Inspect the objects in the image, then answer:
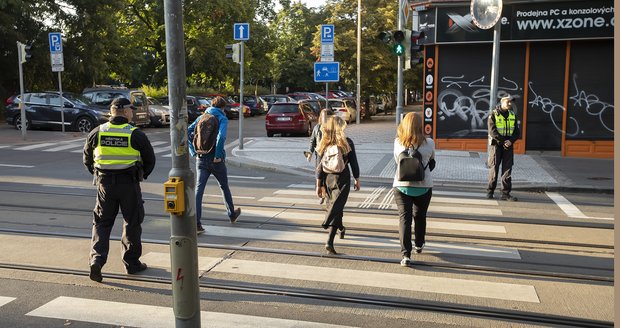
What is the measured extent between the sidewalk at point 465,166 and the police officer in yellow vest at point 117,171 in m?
7.47

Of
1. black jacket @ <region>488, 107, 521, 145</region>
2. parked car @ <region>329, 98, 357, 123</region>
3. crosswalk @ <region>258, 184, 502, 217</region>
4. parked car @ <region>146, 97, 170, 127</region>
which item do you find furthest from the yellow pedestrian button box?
parked car @ <region>329, 98, 357, 123</region>

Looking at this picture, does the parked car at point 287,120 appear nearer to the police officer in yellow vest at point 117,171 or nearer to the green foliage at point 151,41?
the green foliage at point 151,41

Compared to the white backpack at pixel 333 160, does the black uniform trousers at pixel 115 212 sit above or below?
below

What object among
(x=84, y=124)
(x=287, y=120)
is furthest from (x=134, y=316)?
(x=287, y=120)

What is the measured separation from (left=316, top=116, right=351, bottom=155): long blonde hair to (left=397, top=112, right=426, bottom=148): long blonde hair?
70 centimetres

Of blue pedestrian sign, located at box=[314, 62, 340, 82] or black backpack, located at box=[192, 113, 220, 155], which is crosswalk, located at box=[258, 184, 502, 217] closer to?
black backpack, located at box=[192, 113, 220, 155]

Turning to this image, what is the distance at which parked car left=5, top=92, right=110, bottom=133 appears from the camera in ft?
72.7

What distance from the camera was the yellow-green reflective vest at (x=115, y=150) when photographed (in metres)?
5.63

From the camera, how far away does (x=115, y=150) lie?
562 centimetres

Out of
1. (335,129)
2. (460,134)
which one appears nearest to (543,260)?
(335,129)

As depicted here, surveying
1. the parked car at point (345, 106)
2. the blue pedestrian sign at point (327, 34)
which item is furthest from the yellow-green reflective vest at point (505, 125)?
the parked car at point (345, 106)

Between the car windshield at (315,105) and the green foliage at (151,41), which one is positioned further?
the green foliage at (151,41)

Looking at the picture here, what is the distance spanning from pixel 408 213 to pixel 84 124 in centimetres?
1869

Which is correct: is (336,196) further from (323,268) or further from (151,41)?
(151,41)
